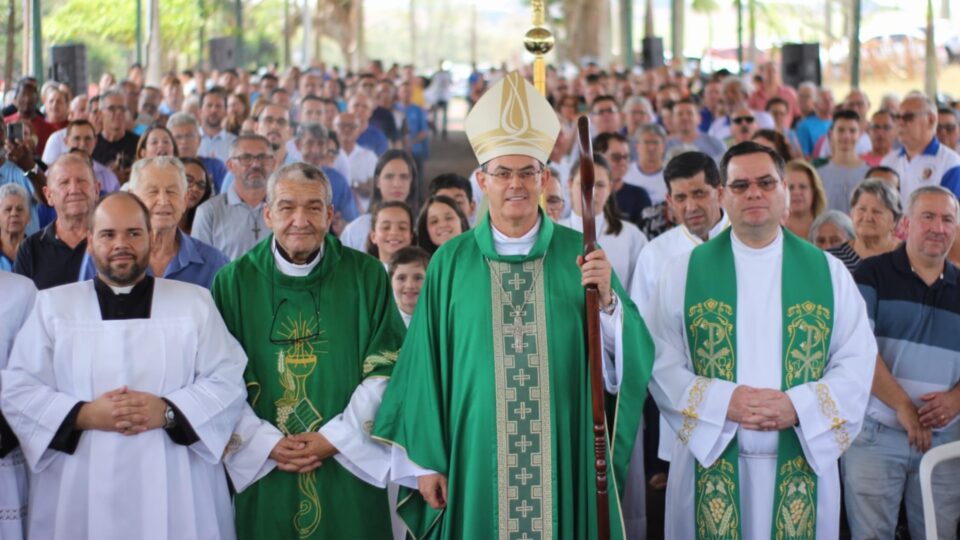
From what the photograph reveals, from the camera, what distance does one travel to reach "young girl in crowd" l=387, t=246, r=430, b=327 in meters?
5.61

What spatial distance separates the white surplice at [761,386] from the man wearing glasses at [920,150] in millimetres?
4743

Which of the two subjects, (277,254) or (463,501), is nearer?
(463,501)

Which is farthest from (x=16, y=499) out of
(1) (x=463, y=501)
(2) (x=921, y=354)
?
(2) (x=921, y=354)

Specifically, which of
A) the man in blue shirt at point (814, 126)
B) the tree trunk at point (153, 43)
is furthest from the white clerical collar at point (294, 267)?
the tree trunk at point (153, 43)

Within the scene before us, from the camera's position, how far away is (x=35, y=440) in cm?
430

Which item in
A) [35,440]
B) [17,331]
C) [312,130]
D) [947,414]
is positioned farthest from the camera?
[312,130]

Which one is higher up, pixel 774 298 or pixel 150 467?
pixel 774 298

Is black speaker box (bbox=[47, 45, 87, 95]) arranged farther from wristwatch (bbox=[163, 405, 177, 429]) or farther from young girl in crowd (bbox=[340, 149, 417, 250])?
wristwatch (bbox=[163, 405, 177, 429])

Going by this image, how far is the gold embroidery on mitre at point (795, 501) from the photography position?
463cm

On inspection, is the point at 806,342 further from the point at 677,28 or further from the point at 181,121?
the point at 677,28

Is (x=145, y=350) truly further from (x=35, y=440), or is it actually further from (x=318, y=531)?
(x=318, y=531)

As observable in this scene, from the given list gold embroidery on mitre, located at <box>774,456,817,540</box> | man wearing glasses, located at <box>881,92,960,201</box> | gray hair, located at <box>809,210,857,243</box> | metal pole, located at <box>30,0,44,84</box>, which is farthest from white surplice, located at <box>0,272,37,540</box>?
metal pole, located at <box>30,0,44,84</box>

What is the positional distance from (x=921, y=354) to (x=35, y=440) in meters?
3.38

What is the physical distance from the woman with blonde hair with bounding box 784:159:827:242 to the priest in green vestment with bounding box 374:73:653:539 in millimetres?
3265
